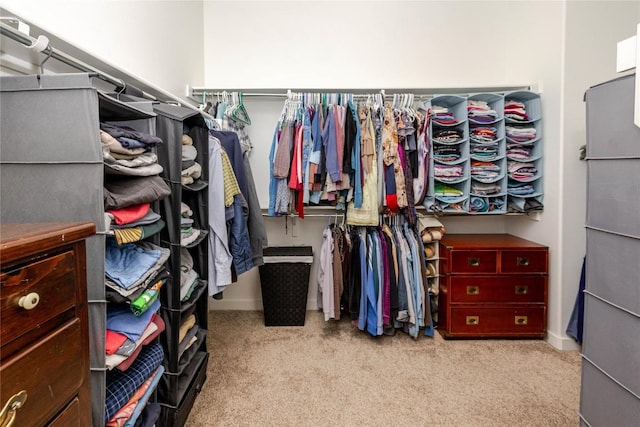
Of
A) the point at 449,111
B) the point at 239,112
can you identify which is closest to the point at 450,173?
the point at 449,111

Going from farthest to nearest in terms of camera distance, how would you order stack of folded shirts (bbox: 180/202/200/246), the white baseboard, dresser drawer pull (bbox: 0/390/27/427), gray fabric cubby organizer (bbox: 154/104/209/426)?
1. the white baseboard
2. stack of folded shirts (bbox: 180/202/200/246)
3. gray fabric cubby organizer (bbox: 154/104/209/426)
4. dresser drawer pull (bbox: 0/390/27/427)

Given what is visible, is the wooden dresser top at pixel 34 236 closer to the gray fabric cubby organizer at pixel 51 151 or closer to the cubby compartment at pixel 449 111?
the gray fabric cubby organizer at pixel 51 151

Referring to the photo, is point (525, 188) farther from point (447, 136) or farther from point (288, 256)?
point (288, 256)

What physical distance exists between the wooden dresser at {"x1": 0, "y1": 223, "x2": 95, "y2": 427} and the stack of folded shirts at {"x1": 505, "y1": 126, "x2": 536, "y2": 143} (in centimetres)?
266

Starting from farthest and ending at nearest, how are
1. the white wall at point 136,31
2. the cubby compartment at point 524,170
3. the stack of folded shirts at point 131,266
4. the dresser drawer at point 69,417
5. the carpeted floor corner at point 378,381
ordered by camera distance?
the cubby compartment at point 524,170, the carpeted floor corner at point 378,381, the white wall at point 136,31, the stack of folded shirts at point 131,266, the dresser drawer at point 69,417

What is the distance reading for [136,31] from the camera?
5.41 ft

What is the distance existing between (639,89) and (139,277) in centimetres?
161

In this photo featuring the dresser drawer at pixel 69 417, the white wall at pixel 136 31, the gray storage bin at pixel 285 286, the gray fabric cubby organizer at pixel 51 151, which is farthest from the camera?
the gray storage bin at pixel 285 286

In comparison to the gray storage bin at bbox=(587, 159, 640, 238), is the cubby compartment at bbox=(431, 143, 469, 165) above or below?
above

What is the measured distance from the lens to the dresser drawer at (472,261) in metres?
2.25

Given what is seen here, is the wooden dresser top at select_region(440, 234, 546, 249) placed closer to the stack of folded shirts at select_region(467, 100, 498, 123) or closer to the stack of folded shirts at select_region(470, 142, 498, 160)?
the stack of folded shirts at select_region(470, 142, 498, 160)

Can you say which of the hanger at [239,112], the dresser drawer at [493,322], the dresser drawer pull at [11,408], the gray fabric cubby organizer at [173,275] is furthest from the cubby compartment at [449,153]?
the dresser drawer pull at [11,408]

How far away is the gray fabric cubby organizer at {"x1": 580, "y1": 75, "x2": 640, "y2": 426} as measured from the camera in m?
0.98

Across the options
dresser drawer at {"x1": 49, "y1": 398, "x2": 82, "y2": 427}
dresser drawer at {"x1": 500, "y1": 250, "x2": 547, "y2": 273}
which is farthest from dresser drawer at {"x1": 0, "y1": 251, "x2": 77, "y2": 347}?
dresser drawer at {"x1": 500, "y1": 250, "x2": 547, "y2": 273}
